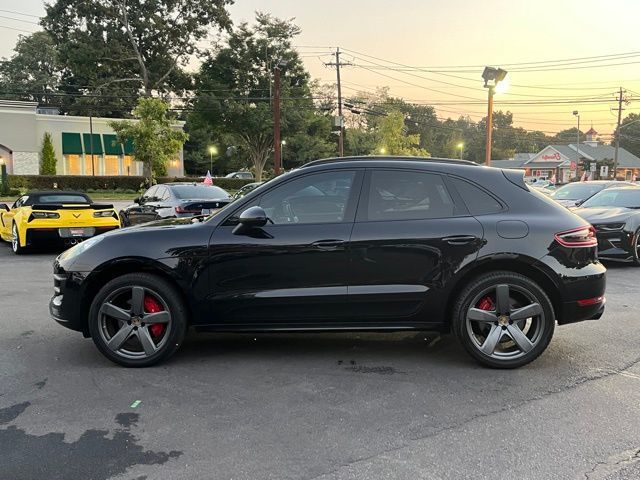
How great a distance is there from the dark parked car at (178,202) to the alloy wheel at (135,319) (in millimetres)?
5970

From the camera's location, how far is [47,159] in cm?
3969

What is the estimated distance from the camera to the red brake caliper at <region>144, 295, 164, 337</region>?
14.4ft

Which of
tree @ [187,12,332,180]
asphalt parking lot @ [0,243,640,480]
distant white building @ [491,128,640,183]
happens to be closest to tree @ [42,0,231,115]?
tree @ [187,12,332,180]

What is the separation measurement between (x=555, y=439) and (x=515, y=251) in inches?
60.3

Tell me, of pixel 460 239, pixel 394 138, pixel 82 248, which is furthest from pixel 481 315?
pixel 394 138

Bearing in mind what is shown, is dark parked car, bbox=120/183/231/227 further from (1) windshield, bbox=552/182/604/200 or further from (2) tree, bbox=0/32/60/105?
(2) tree, bbox=0/32/60/105

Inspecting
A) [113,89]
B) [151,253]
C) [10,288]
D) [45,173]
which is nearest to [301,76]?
[113,89]

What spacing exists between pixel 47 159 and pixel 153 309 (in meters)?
40.6

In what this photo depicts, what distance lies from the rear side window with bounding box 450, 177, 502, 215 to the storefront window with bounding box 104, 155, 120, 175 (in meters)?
45.5

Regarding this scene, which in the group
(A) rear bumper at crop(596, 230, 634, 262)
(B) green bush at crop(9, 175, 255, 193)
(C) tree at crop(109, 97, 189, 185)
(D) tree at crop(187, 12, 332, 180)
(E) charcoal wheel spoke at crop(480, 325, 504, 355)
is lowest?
(E) charcoal wheel spoke at crop(480, 325, 504, 355)

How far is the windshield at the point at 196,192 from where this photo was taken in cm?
1138

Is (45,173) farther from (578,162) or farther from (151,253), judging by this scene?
(578,162)

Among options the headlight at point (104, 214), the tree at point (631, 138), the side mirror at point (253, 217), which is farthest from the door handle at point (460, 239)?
the tree at point (631, 138)

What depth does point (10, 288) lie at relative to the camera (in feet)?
24.4
